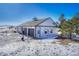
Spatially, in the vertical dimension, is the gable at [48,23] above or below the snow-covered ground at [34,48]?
above

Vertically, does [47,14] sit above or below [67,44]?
above

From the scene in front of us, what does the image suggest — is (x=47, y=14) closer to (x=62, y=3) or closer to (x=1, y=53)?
(x=62, y=3)

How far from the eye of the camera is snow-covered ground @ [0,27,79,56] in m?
4.45

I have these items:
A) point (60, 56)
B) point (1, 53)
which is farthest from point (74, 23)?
point (1, 53)

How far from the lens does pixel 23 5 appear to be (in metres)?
4.45

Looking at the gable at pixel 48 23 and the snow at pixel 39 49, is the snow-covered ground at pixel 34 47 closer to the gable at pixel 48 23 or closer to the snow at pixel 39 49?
the snow at pixel 39 49

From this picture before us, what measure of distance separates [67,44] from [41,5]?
1.59 ft

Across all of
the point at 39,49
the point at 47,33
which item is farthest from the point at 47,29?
the point at 39,49

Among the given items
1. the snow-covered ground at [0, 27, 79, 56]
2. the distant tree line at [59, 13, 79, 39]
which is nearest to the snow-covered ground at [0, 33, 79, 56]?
the snow-covered ground at [0, 27, 79, 56]

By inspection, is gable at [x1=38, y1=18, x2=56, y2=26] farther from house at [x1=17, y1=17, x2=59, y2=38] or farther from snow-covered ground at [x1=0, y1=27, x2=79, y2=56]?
snow-covered ground at [x1=0, y1=27, x2=79, y2=56]

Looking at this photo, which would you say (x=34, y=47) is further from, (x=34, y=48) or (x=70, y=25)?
(x=70, y=25)

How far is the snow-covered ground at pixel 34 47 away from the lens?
4.45 meters

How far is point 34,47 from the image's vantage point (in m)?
4.46

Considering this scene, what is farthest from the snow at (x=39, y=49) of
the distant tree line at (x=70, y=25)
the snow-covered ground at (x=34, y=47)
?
the distant tree line at (x=70, y=25)
